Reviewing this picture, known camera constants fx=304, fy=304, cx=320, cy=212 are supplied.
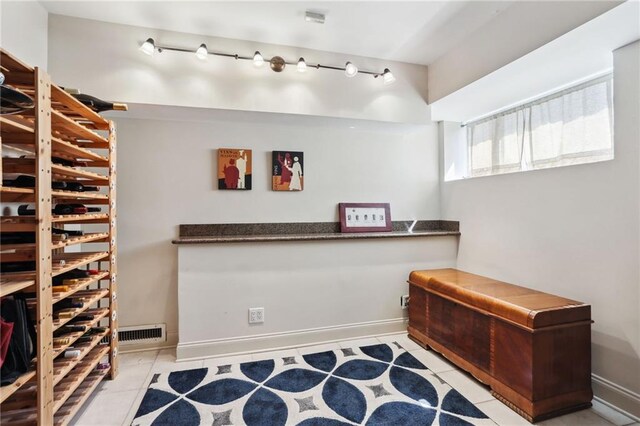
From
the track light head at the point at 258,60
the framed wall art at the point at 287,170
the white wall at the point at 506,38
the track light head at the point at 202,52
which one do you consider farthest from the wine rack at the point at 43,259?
the white wall at the point at 506,38

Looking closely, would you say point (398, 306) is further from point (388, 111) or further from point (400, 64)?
point (400, 64)

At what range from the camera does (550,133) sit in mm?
2393

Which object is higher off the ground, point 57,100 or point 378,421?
point 57,100

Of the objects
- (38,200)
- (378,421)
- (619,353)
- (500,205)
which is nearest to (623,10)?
(500,205)

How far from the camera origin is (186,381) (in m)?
2.08

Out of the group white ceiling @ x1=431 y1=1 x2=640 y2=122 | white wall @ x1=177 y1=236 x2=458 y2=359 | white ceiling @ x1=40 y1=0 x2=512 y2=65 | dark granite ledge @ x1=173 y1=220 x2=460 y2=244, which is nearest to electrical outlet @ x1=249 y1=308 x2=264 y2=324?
white wall @ x1=177 y1=236 x2=458 y2=359

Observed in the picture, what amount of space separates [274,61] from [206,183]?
1162 mm

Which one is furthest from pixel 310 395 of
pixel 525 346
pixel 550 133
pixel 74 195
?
pixel 550 133

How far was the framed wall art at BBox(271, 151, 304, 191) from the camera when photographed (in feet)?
9.21

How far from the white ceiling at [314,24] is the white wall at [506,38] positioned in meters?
0.09

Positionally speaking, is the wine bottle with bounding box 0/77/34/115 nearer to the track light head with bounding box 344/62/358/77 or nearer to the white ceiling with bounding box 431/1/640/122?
the track light head with bounding box 344/62/358/77

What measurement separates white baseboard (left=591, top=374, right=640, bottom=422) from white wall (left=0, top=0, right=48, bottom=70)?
3.96m

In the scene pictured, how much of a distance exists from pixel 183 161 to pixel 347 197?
60.5 inches

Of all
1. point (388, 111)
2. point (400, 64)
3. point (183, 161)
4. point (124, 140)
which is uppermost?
point (400, 64)
